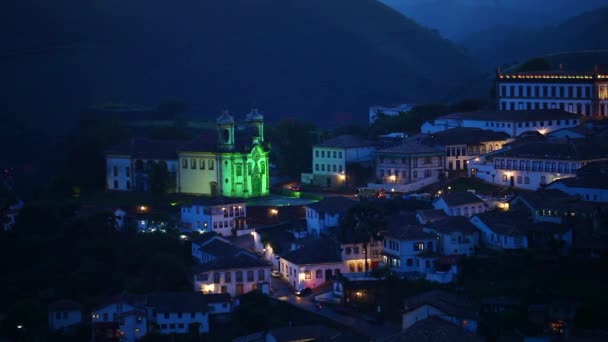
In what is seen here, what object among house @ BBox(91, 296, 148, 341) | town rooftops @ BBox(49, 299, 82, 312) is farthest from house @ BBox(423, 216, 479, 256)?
town rooftops @ BBox(49, 299, 82, 312)

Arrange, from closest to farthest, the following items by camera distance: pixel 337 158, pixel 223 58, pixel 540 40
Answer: pixel 337 158
pixel 223 58
pixel 540 40

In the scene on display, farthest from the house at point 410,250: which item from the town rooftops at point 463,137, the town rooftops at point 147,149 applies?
the town rooftops at point 147,149

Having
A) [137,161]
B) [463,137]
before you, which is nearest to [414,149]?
[463,137]

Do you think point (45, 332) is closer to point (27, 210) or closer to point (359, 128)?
point (27, 210)

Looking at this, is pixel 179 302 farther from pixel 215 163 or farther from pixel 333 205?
pixel 215 163

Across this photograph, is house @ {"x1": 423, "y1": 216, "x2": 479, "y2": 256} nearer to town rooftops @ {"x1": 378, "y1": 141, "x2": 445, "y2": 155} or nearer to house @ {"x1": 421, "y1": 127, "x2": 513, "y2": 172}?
town rooftops @ {"x1": 378, "y1": 141, "x2": 445, "y2": 155}
